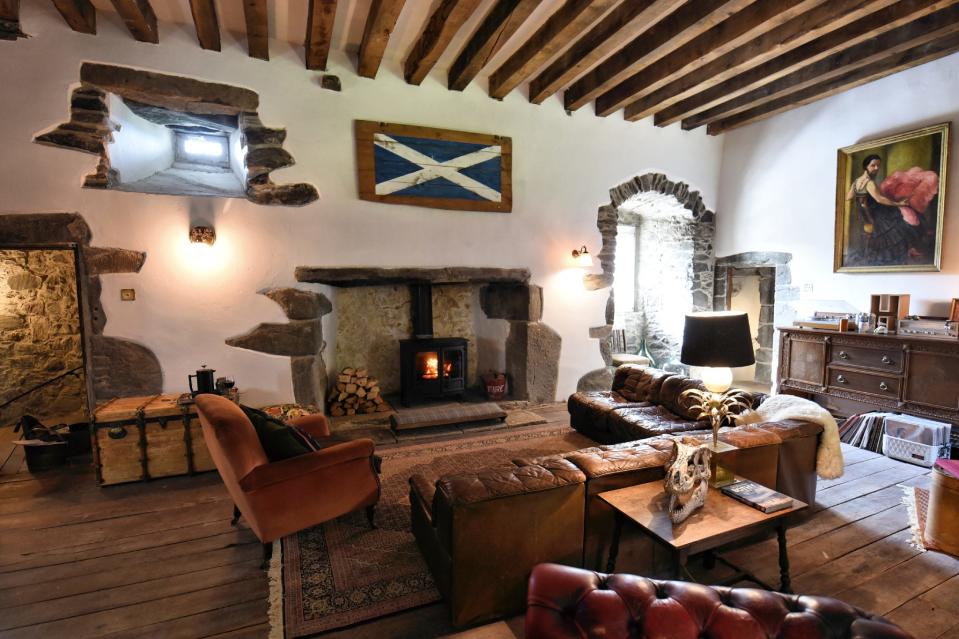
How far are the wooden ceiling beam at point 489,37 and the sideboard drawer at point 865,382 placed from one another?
438 cm

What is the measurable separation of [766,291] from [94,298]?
23.7 feet

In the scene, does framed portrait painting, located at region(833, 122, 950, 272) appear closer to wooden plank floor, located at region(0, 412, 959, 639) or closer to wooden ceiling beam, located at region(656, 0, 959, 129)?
wooden ceiling beam, located at region(656, 0, 959, 129)

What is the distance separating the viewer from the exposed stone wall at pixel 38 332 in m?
4.56

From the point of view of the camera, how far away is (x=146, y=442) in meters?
3.25

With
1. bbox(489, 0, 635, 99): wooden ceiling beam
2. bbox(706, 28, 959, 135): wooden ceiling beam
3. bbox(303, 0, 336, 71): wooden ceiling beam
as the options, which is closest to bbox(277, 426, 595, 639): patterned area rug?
bbox(303, 0, 336, 71): wooden ceiling beam

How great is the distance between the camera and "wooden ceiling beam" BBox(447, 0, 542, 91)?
3.19 m

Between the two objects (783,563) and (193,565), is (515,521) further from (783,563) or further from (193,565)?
(193,565)

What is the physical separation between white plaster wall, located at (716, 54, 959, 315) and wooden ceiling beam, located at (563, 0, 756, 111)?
2257 mm

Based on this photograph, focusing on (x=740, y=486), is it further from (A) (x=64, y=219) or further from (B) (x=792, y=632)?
(A) (x=64, y=219)

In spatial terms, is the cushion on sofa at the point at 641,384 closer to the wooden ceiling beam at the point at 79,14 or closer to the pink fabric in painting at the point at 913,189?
the pink fabric in painting at the point at 913,189

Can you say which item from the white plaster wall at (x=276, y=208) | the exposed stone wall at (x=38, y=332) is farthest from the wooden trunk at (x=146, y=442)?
the exposed stone wall at (x=38, y=332)

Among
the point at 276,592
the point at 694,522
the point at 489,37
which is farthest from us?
the point at 489,37

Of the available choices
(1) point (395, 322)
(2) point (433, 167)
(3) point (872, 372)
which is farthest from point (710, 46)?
(1) point (395, 322)

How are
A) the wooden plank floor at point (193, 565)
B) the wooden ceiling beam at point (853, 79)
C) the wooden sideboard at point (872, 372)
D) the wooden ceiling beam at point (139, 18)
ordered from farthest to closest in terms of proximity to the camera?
the wooden ceiling beam at point (853, 79), the wooden sideboard at point (872, 372), the wooden ceiling beam at point (139, 18), the wooden plank floor at point (193, 565)
